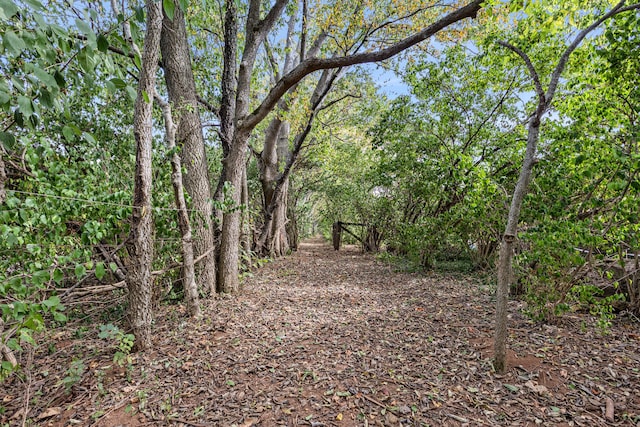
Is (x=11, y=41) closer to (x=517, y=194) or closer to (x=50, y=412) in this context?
(x=50, y=412)

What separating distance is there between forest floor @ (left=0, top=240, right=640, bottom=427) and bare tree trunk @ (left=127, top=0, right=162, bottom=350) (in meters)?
0.50

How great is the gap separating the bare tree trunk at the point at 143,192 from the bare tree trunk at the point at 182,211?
43 centimetres

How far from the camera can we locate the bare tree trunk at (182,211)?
120 inches

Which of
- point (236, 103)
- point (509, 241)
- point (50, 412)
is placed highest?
point (236, 103)

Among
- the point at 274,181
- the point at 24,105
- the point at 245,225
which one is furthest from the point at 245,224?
the point at 24,105

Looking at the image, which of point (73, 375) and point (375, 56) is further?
point (375, 56)

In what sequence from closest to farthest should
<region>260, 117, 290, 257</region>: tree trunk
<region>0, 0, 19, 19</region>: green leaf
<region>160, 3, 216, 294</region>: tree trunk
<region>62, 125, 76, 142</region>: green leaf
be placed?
<region>0, 0, 19, 19</region>: green leaf, <region>62, 125, 76, 142</region>: green leaf, <region>160, 3, 216, 294</region>: tree trunk, <region>260, 117, 290, 257</region>: tree trunk

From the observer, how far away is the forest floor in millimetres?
2105

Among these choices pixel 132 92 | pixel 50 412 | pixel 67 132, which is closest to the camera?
pixel 67 132

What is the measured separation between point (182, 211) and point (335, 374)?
225 centimetres

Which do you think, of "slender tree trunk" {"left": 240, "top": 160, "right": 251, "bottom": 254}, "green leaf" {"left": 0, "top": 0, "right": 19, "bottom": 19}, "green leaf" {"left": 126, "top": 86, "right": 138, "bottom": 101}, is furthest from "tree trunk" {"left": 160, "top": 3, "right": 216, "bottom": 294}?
"green leaf" {"left": 0, "top": 0, "right": 19, "bottom": 19}

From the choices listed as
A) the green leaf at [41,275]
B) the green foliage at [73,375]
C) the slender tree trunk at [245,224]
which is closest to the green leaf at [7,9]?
the green leaf at [41,275]

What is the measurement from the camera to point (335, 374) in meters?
2.54

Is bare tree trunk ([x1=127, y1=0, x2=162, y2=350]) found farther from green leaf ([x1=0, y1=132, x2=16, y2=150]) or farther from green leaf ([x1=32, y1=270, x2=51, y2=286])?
green leaf ([x1=0, y1=132, x2=16, y2=150])
